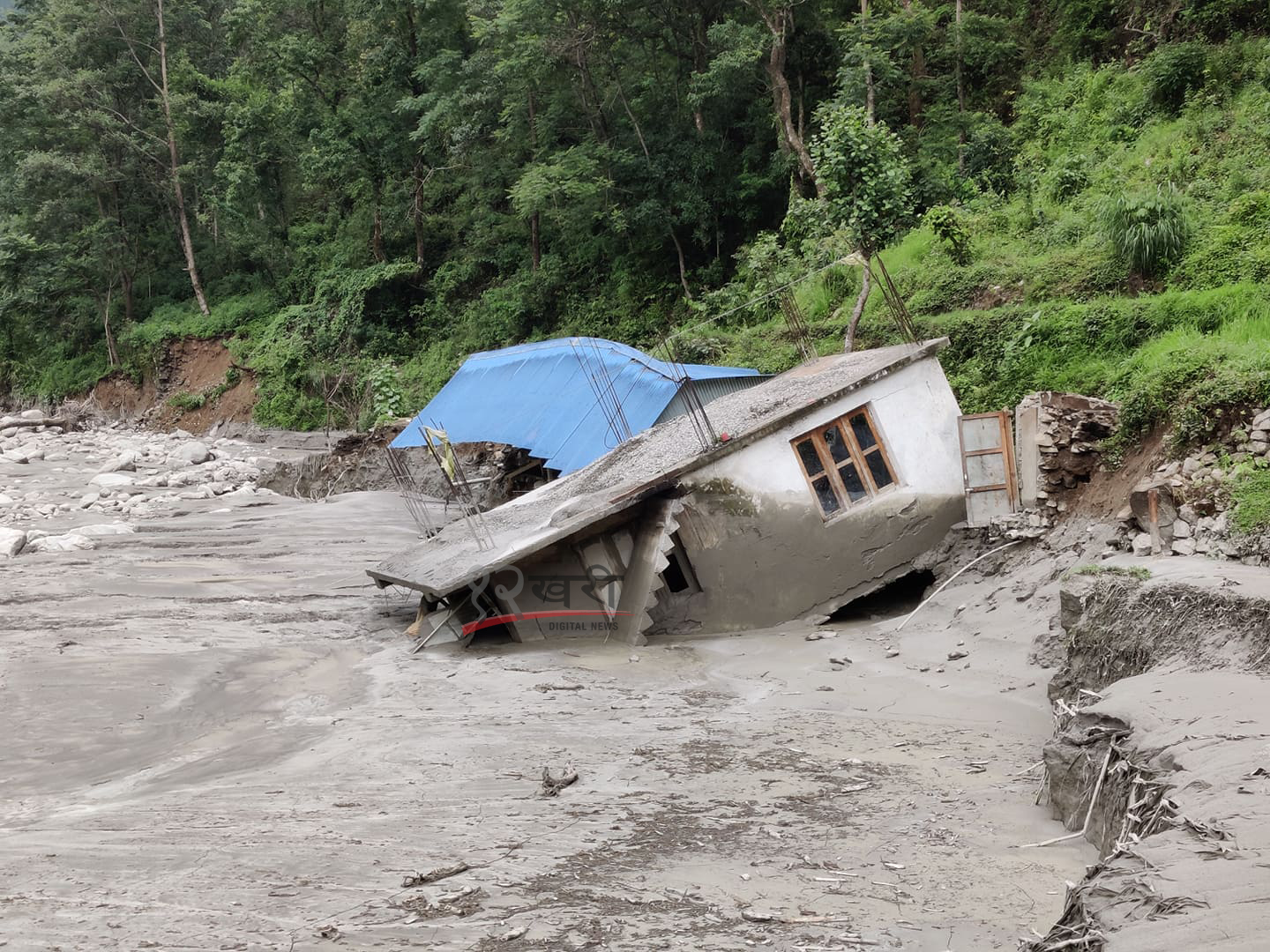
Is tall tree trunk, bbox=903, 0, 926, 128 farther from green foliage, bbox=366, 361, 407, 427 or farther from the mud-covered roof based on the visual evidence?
green foliage, bbox=366, 361, 407, 427

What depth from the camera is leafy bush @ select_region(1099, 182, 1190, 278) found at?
1377 cm

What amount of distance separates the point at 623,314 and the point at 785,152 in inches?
270

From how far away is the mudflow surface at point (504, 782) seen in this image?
4676mm

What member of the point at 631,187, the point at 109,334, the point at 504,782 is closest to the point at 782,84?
the point at 631,187

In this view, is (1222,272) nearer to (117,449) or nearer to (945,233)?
(945,233)

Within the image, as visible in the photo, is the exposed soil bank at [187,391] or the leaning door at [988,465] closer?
the leaning door at [988,465]

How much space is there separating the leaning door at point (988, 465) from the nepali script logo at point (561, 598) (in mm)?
4125

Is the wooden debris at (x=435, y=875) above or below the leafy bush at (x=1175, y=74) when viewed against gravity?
below

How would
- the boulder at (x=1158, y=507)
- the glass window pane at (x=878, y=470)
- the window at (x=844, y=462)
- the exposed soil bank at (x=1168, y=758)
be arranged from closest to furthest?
the exposed soil bank at (x=1168, y=758)
the boulder at (x=1158, y=507)
the window at (x=844, y=462)
the glass window pane at (x=878, y=470)

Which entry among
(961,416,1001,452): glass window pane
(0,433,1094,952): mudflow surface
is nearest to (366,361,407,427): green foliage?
(0,433,1094,952): mudflow surface

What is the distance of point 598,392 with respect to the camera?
1745cm

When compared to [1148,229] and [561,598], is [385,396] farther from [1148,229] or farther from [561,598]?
[1148,229]

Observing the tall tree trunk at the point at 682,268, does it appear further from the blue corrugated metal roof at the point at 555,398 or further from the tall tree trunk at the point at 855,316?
the tall tree trunk at the point at 855,316

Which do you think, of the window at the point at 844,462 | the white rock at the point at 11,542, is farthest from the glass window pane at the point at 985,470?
the white rock at the point at 11,542
